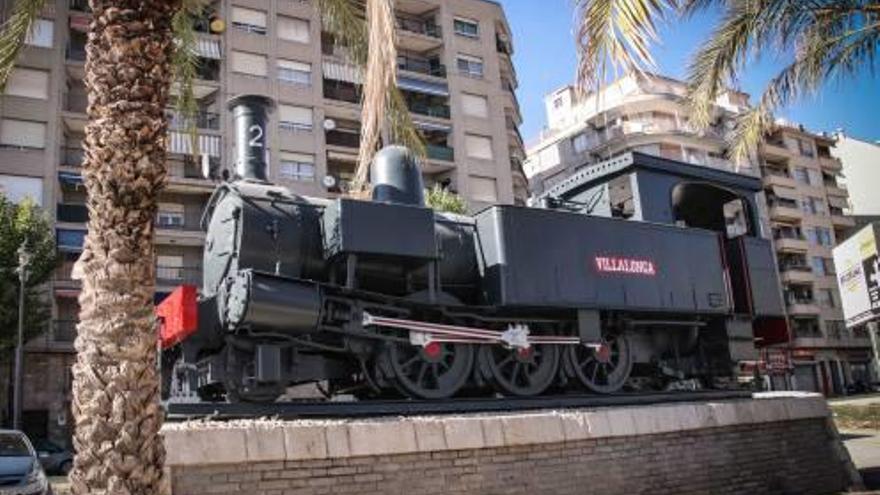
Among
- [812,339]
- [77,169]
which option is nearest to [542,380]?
[77,169]

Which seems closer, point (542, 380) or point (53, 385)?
point (542, 380)

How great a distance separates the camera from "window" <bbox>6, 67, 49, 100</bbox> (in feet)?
106

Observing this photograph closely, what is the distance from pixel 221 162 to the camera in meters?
34.8

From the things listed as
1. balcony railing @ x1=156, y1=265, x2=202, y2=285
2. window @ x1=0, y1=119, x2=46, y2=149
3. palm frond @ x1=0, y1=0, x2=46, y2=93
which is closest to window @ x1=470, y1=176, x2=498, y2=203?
balcony railing @ x1=156, y1=265, x2=202, y2=285

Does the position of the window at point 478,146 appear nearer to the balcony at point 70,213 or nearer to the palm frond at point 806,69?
the balcony at point 70,213

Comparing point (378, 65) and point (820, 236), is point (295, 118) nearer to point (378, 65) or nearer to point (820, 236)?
point (378, 65)

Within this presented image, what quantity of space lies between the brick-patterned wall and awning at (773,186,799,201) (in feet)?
167

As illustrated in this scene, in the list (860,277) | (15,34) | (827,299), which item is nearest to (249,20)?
(15,34)

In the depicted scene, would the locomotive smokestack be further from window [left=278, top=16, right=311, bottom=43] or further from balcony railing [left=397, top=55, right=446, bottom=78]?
balcony railing [left=397, top=55, right=446, bottom=78]

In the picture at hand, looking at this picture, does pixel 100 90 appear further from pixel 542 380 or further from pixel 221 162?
pixel 221 162

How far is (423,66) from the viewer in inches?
1693

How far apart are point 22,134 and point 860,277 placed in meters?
31.1

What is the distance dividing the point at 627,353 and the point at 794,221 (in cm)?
5284

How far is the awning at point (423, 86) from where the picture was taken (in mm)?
40406
